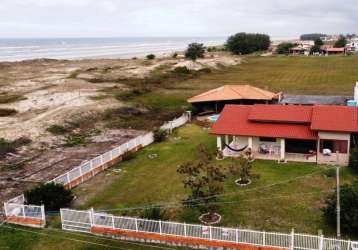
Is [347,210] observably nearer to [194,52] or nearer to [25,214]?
[25,214]

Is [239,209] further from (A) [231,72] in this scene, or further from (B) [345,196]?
(A) [231,72]

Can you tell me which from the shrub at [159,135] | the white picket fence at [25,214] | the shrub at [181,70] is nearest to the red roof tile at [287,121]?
the shrub at [159,135]

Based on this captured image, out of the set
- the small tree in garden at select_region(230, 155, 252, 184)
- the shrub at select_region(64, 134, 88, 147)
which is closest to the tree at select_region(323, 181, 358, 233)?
the small tree in garden at select_region(230, 155, 252, 184)

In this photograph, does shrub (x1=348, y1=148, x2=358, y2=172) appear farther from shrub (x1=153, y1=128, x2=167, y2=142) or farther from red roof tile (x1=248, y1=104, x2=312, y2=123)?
shrub (x1=153, y1=128, x2=167, y2=142)

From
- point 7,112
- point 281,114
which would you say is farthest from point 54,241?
point 7,112

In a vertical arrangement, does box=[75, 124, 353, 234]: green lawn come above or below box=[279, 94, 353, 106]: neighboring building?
below

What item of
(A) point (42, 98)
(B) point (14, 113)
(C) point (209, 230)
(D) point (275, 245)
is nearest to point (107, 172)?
(C) point (209, 230)

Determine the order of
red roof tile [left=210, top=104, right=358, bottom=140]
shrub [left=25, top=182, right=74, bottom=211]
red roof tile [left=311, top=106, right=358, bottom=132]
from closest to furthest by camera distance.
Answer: shrub [left=25, top=182, right=74, bottom=211], red roof tile [left=311, top=106, right=358, bottom=132], red roof tile [left=210, top=104, right=358, bottom=140]
